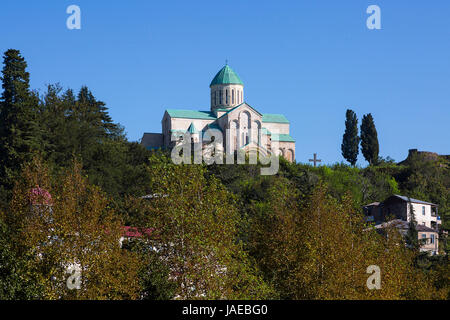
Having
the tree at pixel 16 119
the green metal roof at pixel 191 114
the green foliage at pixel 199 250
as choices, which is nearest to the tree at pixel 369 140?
the green metal roof at pixel 191 114

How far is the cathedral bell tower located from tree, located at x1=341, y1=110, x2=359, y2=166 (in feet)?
45.0

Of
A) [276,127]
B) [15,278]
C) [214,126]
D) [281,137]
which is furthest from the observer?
[276,127]

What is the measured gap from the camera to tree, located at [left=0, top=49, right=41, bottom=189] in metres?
44.2

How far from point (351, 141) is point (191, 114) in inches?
797

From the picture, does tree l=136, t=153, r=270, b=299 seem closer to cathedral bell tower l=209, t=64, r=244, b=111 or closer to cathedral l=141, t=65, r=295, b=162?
cathedral l=141, t=65, r=295, b=162

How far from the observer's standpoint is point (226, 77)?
8256 cm

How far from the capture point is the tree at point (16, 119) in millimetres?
44219

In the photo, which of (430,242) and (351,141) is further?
(351,141)

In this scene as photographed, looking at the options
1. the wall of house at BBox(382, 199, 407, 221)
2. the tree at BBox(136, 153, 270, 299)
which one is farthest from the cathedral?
the tree at BBox(136, 153, 270, 299)
